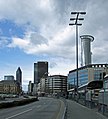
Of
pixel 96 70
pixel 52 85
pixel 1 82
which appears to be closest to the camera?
pixel 96 70

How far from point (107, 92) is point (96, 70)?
492 ft

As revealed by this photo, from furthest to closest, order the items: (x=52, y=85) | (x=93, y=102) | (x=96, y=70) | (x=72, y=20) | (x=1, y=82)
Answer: (x=52, y=85) < (x=1, y=82) < (x=96, y=70) < (x=72, y=20) < (x=93, y=102)

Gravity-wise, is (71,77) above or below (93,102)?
above

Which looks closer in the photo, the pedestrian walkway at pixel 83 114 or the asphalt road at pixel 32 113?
the pedestrian walkway at pixel 83 114

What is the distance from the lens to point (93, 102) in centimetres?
3244

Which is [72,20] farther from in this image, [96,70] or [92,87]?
[96,70]

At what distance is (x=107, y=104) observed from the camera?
66.9ft

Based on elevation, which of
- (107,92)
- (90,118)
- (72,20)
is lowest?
(90,118)

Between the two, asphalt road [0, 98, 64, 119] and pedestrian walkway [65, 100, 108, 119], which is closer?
pedestrian walkway [65, 100, 108, 119]

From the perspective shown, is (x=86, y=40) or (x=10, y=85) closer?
(x=86, y=40)

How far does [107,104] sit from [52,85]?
590 ft

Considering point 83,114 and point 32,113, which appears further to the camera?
point 32,113

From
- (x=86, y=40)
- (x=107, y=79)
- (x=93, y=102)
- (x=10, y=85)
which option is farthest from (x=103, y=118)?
(x=10, y=85)

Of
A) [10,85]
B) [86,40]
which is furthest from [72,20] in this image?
[10,85]
